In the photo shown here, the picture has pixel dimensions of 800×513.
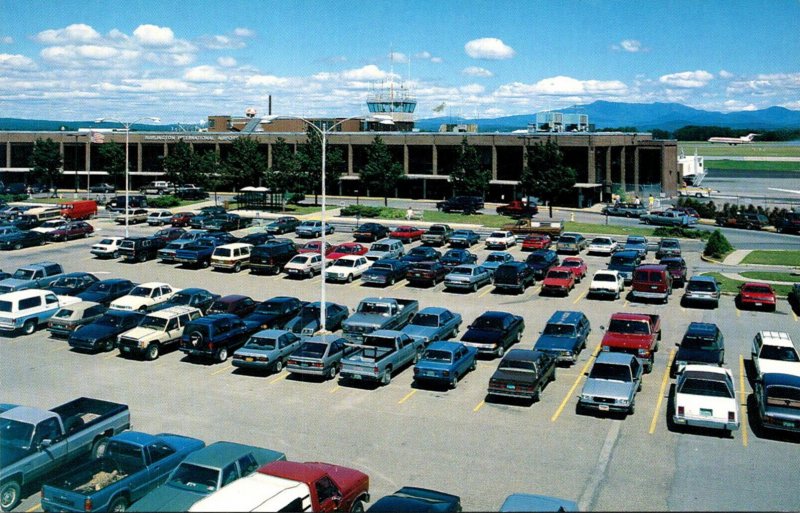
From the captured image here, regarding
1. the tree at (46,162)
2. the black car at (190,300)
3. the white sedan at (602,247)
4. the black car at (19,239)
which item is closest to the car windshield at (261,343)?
the black car at (190,300)

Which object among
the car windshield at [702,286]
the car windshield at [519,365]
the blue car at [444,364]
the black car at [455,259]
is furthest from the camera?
the black car at [455,259]

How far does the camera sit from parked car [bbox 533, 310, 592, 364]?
27.3m

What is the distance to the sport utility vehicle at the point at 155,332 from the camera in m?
28.1

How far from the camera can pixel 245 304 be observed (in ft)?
108

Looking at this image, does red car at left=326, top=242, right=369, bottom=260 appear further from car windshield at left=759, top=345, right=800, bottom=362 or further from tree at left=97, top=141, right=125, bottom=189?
tree at left=97, top=141, right=125, bottom=189

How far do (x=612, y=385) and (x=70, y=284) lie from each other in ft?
86.9

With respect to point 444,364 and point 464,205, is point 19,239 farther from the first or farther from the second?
point 464,205

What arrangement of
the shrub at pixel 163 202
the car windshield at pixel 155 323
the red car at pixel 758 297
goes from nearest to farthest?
the car windshield at pixel 155 323
the red car at pixel 758 297
the shrub at pixel 163 202

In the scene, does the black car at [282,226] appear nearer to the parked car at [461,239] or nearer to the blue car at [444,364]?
the parked car at [461,239]

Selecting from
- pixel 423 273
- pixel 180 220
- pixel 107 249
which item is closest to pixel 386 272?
pixel 423 273

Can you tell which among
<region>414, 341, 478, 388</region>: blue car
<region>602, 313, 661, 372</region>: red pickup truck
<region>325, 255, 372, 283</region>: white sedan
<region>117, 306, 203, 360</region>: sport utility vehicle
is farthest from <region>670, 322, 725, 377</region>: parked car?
<region>325, 255, 372, 283</region>: white sedan

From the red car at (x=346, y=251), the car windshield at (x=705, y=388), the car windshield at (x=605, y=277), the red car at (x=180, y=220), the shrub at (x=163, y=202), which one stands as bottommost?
the car windshield at (x=705, y=388)

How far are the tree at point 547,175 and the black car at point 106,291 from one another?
4439 cm

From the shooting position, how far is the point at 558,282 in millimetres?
38906
